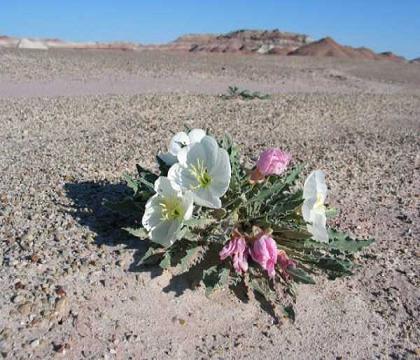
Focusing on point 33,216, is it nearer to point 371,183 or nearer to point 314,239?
point 314,239

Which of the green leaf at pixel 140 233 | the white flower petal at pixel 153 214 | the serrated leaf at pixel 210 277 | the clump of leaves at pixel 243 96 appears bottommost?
the clump of leaves at pixel 243 96

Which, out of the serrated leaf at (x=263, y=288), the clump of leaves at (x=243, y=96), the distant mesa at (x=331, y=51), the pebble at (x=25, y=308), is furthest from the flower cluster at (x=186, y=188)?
the distant mesa at (x=331, y=51)

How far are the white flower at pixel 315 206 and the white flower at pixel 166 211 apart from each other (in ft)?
1.63

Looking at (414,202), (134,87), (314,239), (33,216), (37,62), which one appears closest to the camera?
(314,239)

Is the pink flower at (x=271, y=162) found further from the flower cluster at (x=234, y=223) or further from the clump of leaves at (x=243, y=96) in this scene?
the clump of leaves at (x=243, y=96)

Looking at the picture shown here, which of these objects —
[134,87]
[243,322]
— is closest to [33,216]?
[243,322]

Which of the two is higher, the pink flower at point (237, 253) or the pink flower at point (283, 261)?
the pink flower at point (237, 253)

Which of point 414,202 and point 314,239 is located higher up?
point 314,239

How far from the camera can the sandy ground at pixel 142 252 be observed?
89.6 inches

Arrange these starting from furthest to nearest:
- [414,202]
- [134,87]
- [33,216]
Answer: [134,87] < [414,202] < [33,216]

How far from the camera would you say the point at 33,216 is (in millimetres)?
2873

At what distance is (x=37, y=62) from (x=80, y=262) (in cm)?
1117

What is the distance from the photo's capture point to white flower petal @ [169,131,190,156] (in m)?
2.74

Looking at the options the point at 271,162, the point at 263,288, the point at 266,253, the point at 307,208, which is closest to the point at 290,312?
the point at 263,288
